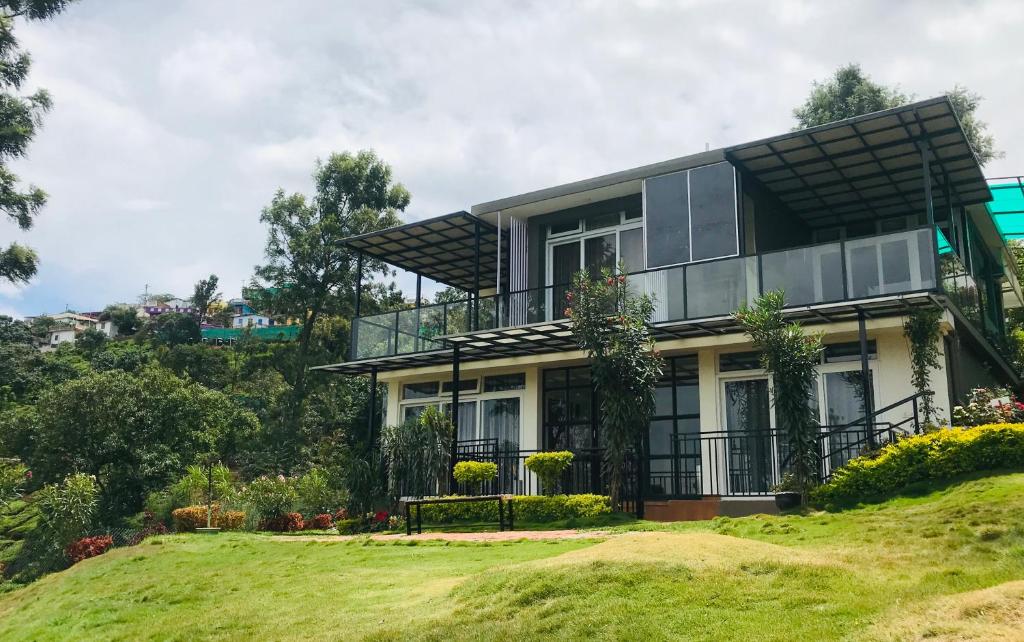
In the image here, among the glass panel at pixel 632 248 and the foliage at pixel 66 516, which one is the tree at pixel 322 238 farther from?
the glass panel at pixel 632 248

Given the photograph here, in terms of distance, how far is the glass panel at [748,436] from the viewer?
49.2 ft

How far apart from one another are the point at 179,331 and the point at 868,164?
49.5 metres

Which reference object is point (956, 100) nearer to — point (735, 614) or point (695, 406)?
point (695, 406)

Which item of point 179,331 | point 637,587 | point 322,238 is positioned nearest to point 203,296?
point 179,331

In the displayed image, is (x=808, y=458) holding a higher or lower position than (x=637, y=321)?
lower

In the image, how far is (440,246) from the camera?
21.2 meters

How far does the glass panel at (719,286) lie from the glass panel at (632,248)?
3016mm

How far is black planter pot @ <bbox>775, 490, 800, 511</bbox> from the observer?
42.0 feet

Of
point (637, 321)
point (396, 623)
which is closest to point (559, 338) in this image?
point (637, 321)

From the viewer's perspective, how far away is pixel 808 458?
1272cm

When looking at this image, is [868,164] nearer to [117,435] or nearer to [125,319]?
[117,435]

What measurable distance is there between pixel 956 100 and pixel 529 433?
2310 centimetres

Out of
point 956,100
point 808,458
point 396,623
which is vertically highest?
point 956,100

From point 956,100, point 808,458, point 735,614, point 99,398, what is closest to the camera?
point 735,614
